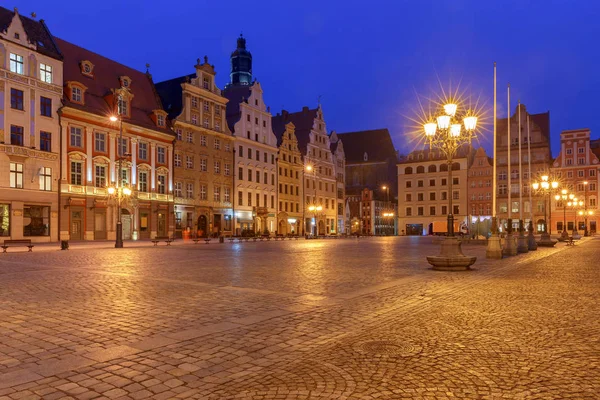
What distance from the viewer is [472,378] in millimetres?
4988

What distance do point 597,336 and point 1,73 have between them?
4372 centimetres

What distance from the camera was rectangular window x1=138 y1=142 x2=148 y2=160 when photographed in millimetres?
50975

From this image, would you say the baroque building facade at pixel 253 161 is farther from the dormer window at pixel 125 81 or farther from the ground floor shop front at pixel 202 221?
the dormer window at pixel 125 81

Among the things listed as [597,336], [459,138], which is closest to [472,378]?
[597,336]

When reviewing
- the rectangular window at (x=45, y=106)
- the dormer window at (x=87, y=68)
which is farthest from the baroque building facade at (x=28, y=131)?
the dormer window at (x=87, y=68)

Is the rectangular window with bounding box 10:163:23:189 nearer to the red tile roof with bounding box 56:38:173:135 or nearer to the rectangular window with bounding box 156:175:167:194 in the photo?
the red tile roof with bounding box 56:38:173:135

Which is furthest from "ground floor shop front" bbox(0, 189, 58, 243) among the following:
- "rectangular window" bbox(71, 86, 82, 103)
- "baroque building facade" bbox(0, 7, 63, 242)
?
"rectangular window" bbox(71, 86, 82, 103)

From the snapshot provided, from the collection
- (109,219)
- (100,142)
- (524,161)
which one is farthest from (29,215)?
(524,161)

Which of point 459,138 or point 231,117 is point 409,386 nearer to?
point 459,138

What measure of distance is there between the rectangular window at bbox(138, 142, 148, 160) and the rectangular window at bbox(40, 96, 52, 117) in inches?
385

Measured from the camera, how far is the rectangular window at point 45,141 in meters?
42.1

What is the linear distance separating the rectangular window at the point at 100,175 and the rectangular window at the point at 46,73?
8.49 m

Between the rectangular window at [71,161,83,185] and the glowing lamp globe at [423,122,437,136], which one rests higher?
the rectangular window at [71,161,83,185]

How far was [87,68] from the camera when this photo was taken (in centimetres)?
4875
